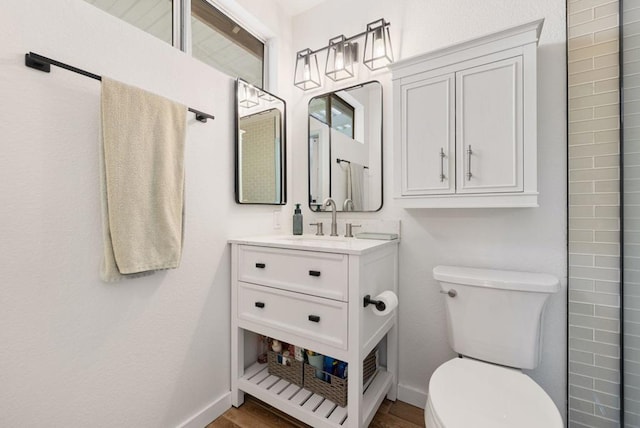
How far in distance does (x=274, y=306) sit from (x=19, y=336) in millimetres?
903

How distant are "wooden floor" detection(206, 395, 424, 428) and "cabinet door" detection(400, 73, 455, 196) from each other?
3.87 feet

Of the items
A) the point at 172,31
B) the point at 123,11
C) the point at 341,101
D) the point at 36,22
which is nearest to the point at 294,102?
the point at 341,101

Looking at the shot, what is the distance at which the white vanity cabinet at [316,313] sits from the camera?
1.23 m

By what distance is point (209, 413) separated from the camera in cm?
149

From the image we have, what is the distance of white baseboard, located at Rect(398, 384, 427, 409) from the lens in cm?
160

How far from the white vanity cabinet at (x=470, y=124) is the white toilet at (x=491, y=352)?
1.13 ft

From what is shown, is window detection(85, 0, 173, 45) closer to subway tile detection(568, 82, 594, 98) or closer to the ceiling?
the ceiling

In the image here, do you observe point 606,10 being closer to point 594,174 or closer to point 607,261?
point 594,174

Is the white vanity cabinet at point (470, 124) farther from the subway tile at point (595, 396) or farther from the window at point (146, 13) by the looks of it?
the window at point (146, 13)

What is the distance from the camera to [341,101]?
6.19ft

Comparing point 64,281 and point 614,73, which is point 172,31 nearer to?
point 64,281

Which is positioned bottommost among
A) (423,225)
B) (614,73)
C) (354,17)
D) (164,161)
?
(423,225)

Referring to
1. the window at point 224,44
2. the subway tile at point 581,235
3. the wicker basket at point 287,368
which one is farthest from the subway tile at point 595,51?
the wicker basket at point 287,368

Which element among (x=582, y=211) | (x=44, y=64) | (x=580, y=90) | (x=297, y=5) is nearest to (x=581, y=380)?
(x=582, y=211)
